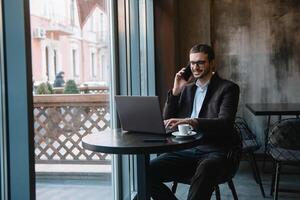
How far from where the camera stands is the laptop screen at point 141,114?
78.1 inches

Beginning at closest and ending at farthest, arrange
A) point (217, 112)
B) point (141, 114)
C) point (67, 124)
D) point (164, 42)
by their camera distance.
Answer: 1. point (141, 114)
2. point (67, 124)
3. point (217, 112)
4. point (164, 42)

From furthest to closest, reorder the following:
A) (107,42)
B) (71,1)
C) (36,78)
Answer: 1. (107,42)
2. (71,1)
3. (36,78)

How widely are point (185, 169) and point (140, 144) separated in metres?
0.68

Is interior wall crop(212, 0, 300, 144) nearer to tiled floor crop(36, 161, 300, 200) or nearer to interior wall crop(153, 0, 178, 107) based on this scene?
interior wall crop(153, 0, 178, 107)

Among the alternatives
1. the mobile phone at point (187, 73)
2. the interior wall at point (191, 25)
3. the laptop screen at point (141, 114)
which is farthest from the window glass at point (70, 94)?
the interior wall at point (191, 25)

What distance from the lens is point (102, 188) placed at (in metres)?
2.79

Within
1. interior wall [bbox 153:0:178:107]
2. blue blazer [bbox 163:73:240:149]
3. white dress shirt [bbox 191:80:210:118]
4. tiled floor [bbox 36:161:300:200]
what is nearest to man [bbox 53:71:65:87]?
tiled floor [bbox 36:161:300:200]

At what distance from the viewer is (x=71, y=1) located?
7.63ft

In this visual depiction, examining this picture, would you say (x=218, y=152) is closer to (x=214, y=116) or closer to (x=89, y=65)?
(x=214, y=116)

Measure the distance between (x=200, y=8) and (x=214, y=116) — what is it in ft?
9.47

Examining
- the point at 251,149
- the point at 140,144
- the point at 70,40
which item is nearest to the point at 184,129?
the point at 140,144

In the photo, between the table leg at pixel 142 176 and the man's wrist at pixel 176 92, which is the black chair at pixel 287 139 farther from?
the table leg at pixel 142 176

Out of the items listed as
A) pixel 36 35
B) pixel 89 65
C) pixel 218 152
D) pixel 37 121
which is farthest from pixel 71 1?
pixel 218 152

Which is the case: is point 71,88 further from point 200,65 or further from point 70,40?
point 200,65
